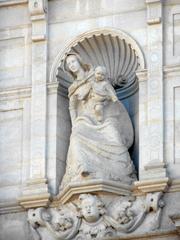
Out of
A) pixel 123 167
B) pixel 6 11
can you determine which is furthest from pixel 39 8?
pixel 123 167

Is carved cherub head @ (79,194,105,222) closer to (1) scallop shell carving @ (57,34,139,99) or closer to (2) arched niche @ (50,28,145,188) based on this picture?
(2) arched niche @ (50,28,145,188)

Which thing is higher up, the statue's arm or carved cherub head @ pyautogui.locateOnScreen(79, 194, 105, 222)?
the statue's arm

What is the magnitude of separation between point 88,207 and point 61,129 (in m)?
1.64

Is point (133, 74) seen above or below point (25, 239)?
above

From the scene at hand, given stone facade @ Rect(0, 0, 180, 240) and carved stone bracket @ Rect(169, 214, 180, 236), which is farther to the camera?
stone facade @ Rect(0, 0, 180, 240)

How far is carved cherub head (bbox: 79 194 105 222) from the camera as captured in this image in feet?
99.5

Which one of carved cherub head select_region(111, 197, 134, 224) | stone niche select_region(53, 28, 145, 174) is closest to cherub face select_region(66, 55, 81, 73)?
stone niche select_region(53, 28, 145, 174)

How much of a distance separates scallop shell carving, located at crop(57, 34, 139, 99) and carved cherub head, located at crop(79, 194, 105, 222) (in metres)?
2.09

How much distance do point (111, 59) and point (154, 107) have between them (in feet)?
4.79

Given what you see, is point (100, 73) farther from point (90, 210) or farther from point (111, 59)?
point (90, 210)

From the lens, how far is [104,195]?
100 feet

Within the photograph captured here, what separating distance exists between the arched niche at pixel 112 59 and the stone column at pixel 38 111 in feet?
0.78

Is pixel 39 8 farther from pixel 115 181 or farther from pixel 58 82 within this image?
pixel 115 181

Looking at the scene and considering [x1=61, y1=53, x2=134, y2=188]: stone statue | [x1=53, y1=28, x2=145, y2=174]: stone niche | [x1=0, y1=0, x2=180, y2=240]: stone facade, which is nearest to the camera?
[x1=0, y1=0, x2=180, y2=240]: stone facade
